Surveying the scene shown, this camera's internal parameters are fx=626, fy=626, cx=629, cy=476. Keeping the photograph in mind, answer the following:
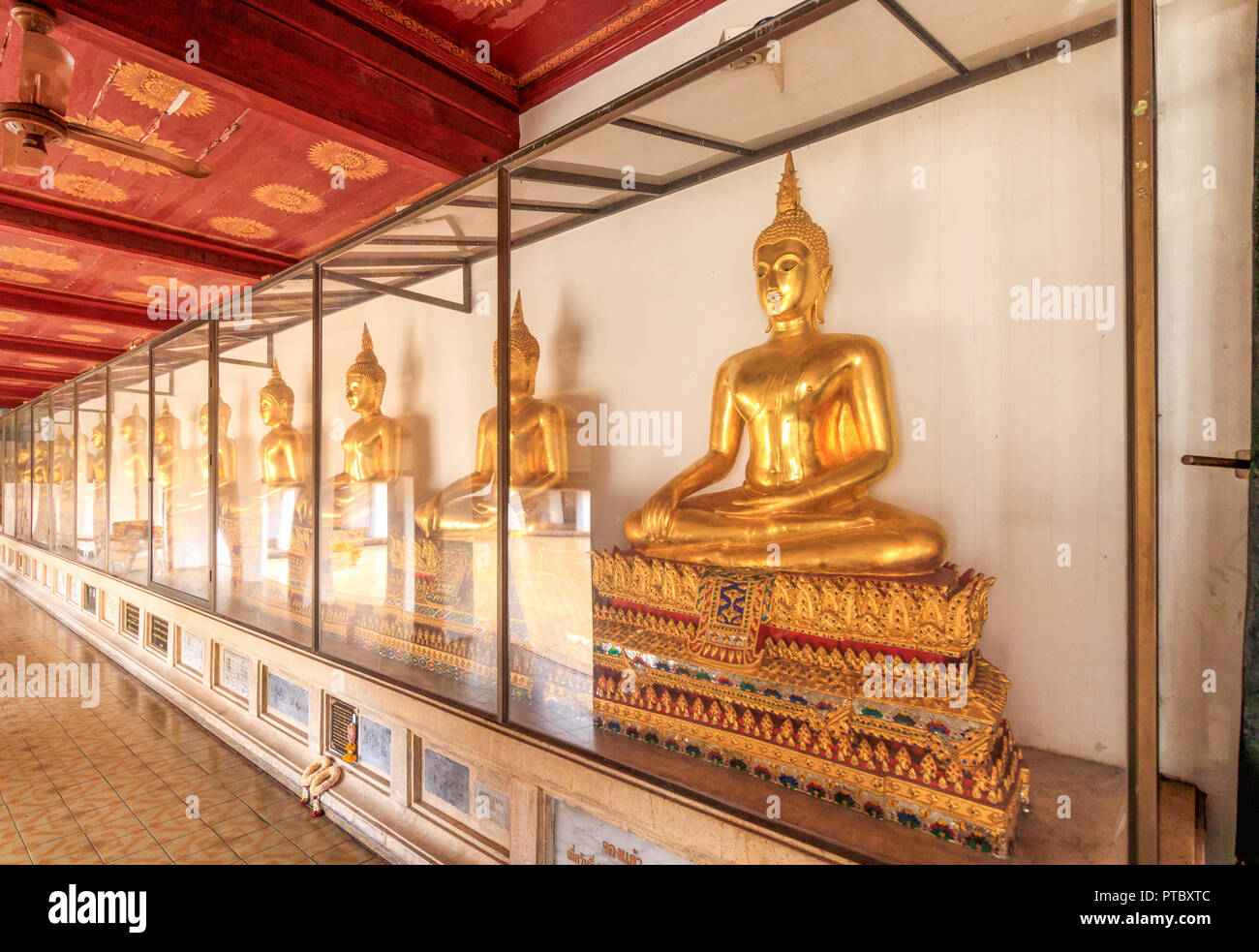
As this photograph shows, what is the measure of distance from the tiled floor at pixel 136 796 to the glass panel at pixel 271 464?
0.79 meters

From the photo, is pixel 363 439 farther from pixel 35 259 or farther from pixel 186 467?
pixel 35 259

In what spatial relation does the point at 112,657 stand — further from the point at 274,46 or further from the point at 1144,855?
the point at 1144,855

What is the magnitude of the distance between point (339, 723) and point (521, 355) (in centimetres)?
206

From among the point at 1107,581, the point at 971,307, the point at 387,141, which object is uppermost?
the point at 387,141

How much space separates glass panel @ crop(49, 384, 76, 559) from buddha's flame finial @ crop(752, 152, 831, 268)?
954 centimetres

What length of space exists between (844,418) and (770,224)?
27.6 inches

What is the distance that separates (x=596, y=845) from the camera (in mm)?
1990

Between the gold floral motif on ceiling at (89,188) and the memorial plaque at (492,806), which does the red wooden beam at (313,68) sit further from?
the memorial plaque at (492,806)

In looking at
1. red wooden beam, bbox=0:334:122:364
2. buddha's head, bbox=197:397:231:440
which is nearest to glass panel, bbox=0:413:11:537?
red wooden beam, bbox=0:334:122:364

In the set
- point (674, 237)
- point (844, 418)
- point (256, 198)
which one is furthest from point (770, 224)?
point (256, 198)

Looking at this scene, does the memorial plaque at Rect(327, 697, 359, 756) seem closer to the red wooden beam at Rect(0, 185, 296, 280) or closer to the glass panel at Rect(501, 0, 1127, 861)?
the glass panel at Rect(501, 0, 1127, 861)

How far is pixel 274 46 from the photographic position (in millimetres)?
2438

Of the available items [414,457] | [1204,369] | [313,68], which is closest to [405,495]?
[414,457]

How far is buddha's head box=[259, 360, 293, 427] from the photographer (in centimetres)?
409
